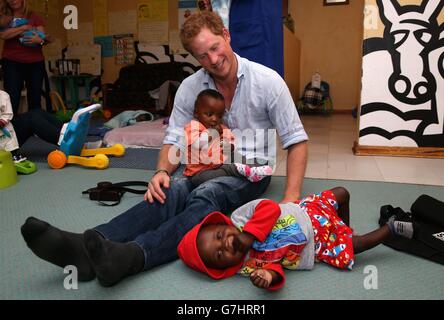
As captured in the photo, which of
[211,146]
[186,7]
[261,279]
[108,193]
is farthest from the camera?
[186,7]

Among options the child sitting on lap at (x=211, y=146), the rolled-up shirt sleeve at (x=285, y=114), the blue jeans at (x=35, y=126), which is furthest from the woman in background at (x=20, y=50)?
the rolled-up shirt sleeve at (x=285, y=114)

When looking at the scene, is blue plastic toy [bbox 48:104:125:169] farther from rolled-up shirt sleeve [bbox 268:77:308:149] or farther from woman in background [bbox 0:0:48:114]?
rolled-up shirt sleeve [bbox 268:77:308:149]

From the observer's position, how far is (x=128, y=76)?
4.95 metres

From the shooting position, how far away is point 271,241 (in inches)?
35.9

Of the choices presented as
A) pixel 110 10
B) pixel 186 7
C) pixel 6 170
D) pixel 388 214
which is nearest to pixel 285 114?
pixel 388 214

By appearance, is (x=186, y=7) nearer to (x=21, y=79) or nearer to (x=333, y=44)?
(x=333, y=44)

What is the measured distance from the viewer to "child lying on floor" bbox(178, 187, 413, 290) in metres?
0.88

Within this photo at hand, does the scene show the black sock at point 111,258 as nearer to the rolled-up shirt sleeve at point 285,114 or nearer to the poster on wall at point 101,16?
the rolled-up shirt sleeve at point 285,114

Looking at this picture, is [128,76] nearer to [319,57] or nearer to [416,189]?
[319,57]

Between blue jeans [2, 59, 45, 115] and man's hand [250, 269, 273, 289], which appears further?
blue jeans [2, 59, 45, 115]

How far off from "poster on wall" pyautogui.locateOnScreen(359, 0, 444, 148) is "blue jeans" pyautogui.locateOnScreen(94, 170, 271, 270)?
56.0 inches

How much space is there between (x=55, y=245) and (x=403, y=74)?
2.22 metres

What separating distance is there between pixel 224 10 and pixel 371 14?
3.46 ft

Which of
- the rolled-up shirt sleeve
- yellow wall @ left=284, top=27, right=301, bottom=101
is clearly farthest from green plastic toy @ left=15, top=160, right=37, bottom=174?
yellow wall @ left=284, top=27, right=301, bottom=101
